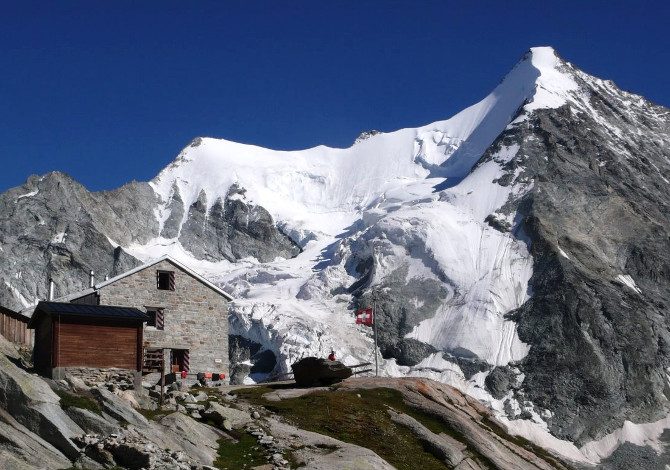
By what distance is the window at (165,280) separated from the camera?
69688mm

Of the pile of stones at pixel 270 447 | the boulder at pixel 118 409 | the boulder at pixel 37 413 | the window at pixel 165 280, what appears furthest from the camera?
the window at pixel 165 280

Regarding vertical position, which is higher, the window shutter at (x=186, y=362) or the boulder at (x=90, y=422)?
the window shutter at (x=186, y=362)

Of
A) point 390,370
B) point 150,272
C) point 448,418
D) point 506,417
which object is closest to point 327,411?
point 448,418

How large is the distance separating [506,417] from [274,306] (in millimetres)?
49635

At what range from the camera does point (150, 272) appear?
70125 millimetres

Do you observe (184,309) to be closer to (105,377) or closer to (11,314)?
(11,314)

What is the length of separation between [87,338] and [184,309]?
1858 centimetres

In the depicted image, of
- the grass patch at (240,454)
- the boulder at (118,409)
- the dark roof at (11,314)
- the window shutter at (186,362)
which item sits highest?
the dark roof at (11,314)

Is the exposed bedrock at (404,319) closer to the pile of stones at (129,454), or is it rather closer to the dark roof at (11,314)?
the dark roof at (11,314)

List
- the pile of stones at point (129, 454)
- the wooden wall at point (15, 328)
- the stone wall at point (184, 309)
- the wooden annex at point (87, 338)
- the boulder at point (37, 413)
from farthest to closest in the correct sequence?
the stone wall at point (184, 309) < the wooden wall at point (15, 328) < the wooden annex at point (87, 338) < the boulder at point (37, 413) < the pile of stones at point (129, 454)

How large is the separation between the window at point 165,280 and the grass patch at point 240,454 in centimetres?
2365

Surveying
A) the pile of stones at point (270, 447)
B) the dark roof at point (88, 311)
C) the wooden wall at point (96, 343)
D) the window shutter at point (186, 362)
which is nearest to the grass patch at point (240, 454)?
the pile of stones at point (270, 447)

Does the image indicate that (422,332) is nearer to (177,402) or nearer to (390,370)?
(390,370)

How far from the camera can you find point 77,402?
135ft
